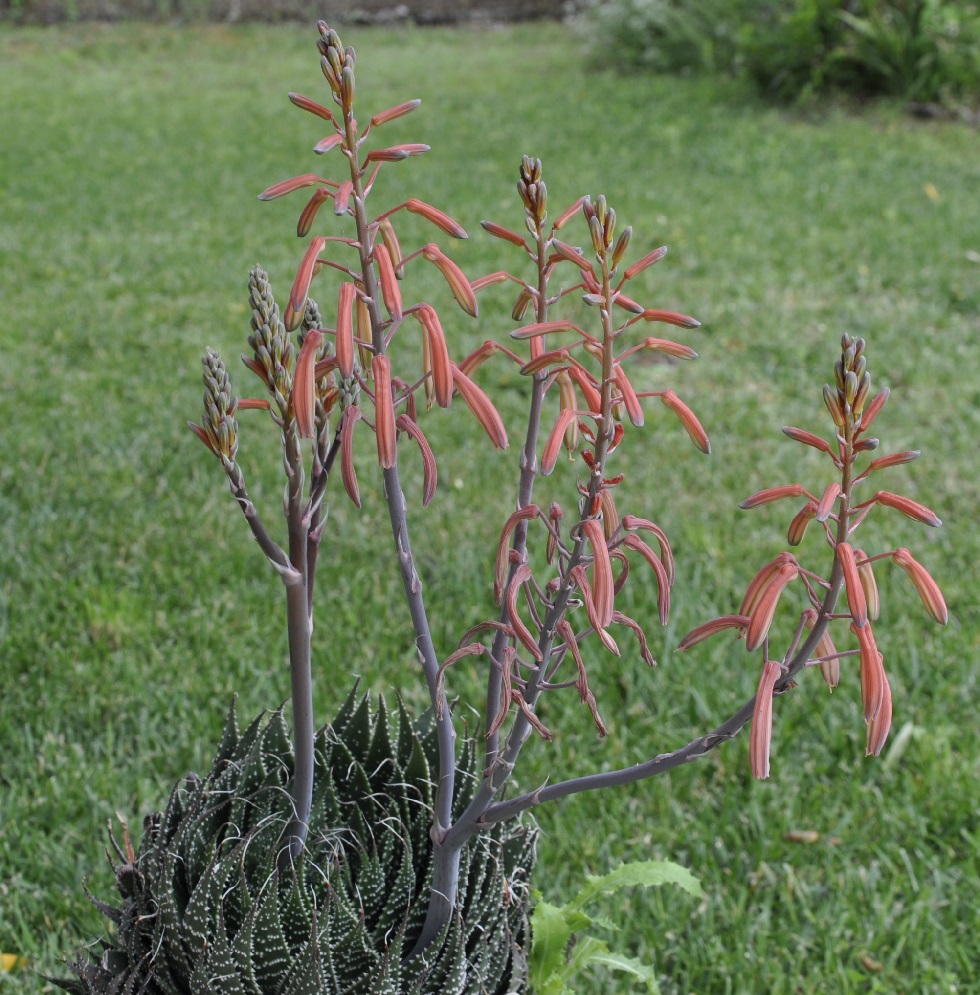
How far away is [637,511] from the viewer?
3.63 metres

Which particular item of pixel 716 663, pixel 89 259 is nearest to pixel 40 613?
pixel 716 663

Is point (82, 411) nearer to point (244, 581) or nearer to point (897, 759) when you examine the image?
point (244, 581)

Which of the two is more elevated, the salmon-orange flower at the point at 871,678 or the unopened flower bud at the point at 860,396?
the unopened flower bud at the point at 860,396

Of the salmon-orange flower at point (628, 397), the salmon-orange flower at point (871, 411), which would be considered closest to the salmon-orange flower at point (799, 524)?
the salmon-orange flower at point (871, 411)

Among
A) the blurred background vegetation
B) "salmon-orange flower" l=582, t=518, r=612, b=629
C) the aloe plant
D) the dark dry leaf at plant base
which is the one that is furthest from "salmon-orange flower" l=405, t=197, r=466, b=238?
the blurred background vegetation

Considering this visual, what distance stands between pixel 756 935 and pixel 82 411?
3.16 meters

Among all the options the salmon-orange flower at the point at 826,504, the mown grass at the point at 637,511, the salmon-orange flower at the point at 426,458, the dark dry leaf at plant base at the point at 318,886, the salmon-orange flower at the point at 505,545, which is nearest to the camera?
the salmon-orange flower at the point at 826,504

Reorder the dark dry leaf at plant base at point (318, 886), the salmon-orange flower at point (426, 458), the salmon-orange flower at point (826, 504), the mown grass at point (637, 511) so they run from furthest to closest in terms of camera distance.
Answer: the mown grass at point (637, 511) → the dark dry leaf at plant base at point (318, 886) → the salmon-orange flower at point (426, 458) → the salmon-orange flower at point (826, 504)

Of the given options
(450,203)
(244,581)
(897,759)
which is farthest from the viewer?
(450,203)

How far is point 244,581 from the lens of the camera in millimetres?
3234

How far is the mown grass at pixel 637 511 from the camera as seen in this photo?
7.52 ft

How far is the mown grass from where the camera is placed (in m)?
2.29

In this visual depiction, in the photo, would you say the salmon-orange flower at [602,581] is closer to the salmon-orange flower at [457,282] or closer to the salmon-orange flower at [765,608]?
the salmon-orange flower at [765,608]

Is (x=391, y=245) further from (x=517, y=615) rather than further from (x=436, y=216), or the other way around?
(x=517, y=615)
